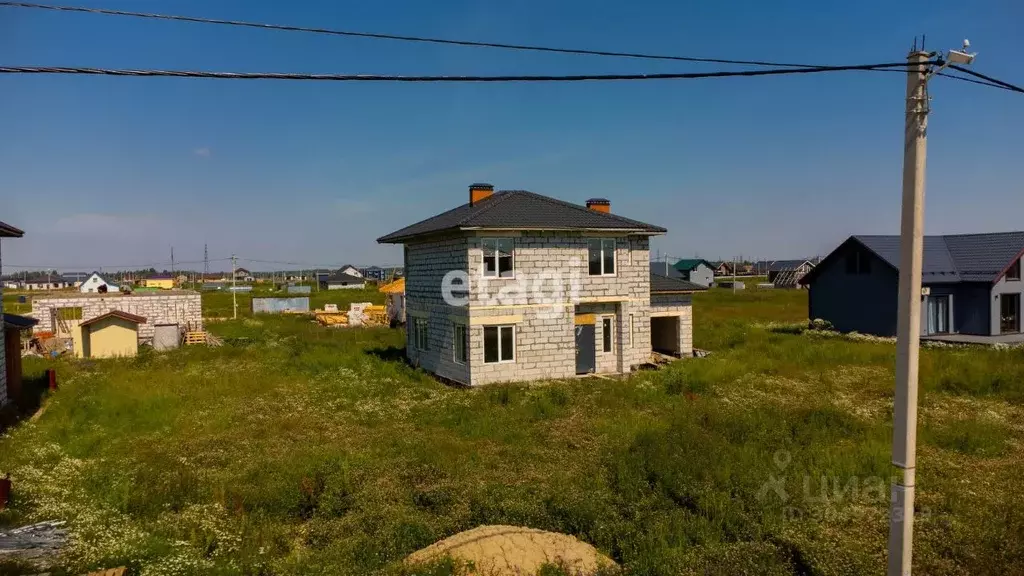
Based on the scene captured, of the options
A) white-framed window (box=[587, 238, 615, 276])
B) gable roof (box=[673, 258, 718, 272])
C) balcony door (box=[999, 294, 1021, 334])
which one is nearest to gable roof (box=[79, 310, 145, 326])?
white-framed window (box=[587, 238, 615, 276])

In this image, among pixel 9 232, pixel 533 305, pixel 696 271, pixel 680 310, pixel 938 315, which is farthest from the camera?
pixel 696 271

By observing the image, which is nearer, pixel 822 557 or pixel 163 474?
pixel 822 557

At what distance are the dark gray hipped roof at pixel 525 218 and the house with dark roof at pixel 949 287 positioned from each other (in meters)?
Result: 15.1

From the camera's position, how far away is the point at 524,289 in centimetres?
2150

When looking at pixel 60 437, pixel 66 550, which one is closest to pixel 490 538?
pixel 66 550

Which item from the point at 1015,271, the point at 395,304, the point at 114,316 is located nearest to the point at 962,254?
the point at 1015,271

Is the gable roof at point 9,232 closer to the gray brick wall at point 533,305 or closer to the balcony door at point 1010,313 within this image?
the gray brick wall at point 533,305

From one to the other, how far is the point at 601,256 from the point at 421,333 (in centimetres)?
803

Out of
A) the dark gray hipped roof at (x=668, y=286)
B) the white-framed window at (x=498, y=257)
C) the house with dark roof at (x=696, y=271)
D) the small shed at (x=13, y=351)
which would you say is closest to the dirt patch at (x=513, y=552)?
the white-framed window at (x=498, y=257)

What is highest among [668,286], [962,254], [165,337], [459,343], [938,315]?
[962,254]

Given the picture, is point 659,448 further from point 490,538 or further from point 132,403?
point 132,403

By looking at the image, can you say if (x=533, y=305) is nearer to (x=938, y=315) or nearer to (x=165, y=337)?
(x=165, y=337)

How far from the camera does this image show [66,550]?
27.9 feet

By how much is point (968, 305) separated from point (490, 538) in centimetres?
3267
